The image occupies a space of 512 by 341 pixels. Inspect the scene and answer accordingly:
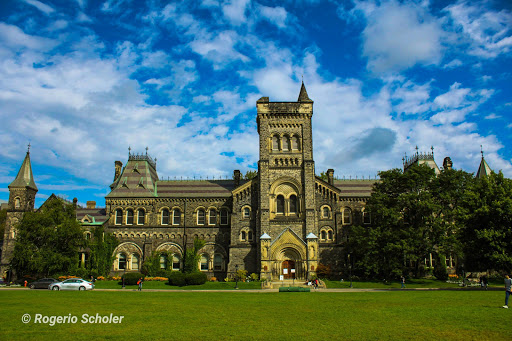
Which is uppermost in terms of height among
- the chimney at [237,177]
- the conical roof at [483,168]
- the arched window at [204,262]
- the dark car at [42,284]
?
the conical roof at [483,168]

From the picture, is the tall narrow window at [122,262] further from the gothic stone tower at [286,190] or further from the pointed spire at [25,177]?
the gothic stone tower at [286,190]

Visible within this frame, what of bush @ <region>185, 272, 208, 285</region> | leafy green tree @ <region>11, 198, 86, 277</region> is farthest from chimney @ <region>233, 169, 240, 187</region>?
leafy green tree @ <region>11, 198, 86, 277</region>

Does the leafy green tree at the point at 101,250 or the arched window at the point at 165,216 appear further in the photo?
the arched window at the point at 165,216

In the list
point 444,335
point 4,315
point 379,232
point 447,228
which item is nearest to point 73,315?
point 4,315

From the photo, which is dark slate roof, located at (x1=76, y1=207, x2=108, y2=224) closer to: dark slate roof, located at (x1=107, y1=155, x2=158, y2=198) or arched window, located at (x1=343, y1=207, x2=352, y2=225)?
dark slate roof, located at (x1=107, y1=155, x2=158, y2=198)

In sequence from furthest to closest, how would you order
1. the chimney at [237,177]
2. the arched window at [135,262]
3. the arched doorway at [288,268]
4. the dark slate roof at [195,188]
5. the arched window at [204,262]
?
the chimney at [237,177], the dark slate roof at [195,188], the arched window at [135,262], the arched window at [204,262], the arched doorway at [288,268]

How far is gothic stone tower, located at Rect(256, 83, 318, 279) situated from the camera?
45406 mm

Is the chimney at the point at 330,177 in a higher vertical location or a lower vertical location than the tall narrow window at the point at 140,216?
higher

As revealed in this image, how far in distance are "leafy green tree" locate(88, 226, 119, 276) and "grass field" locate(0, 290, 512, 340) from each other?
26.6 metres

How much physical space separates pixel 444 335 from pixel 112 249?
4470 cm

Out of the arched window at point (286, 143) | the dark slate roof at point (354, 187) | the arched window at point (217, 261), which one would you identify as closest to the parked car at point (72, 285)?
the arched window at point (217, 261)

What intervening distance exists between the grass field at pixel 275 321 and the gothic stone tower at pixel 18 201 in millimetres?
34292

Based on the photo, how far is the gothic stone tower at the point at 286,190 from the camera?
149 feet

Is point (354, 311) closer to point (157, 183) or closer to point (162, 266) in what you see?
point (162, 266)
